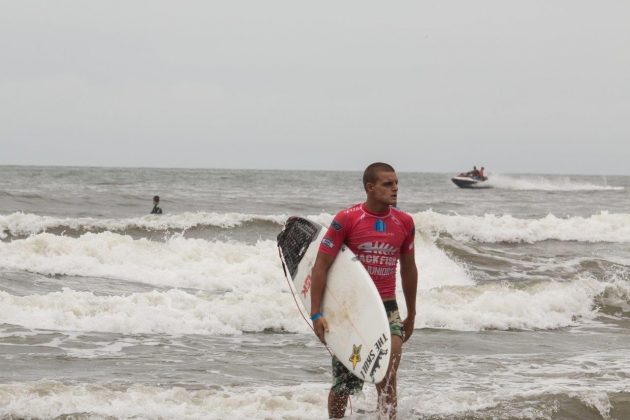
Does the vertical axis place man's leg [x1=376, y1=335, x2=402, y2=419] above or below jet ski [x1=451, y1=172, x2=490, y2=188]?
below

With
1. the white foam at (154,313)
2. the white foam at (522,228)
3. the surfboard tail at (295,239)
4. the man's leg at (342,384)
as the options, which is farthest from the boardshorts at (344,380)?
the white foam at (522,228)

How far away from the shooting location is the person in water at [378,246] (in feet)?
16.7

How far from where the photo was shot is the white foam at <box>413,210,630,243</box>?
2500cm

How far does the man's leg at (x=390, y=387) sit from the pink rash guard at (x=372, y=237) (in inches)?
13.8

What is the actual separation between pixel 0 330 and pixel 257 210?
23.8 meters

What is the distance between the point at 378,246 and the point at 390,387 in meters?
0.90

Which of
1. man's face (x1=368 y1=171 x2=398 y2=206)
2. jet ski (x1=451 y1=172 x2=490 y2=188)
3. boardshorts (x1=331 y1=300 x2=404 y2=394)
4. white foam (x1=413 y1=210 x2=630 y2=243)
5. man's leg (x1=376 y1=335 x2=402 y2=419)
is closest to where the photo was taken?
man's face (x1=368 y1=171 x2=398 y2=206)

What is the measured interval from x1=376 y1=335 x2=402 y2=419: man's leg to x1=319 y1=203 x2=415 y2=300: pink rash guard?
0.35 m

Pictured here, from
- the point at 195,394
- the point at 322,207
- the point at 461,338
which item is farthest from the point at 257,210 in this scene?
the point at 195,394

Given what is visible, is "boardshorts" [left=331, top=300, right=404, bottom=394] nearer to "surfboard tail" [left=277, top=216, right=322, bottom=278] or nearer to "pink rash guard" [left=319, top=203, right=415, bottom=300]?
"pink rash guard" [left=319, top=203, right=415, bottom=300]

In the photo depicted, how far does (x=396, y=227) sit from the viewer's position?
516 centimetres

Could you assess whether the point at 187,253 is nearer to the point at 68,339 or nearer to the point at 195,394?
the point at 68,339

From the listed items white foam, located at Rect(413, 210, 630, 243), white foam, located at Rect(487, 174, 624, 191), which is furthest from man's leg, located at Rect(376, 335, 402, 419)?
white foam, located at Rect(487, 174, 624, 191)

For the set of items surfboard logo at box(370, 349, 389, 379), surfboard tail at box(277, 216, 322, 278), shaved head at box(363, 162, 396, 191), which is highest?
shaved head at box(363, 162, 396, 191)
